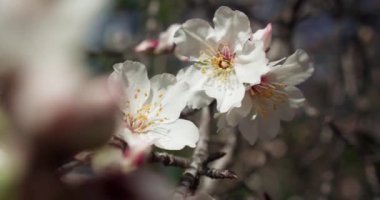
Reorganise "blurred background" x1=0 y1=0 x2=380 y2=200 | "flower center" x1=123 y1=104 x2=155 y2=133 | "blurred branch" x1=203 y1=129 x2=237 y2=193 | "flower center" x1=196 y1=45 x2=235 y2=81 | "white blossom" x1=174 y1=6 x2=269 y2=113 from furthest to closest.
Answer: "blurred background" x1=0 y1=0 x2=380 y2=200 < "blurred branch" x1=203 y1=129 x2=237 y2=193 < "flower center" x1=196 y1=45 x2=235 y2=81 < "white blossom" x1=174 y1=6 x2=269 y2=113 < "flower center" x1=123 y1=104 x2=155 y2=133

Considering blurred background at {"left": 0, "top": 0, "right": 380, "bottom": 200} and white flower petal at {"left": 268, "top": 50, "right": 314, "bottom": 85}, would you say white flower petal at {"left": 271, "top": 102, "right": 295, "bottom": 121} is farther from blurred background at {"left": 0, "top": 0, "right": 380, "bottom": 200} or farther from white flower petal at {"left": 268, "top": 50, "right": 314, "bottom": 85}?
blurred background at {"left": 0, "top": 0, "right": 380, "bottom": 200}

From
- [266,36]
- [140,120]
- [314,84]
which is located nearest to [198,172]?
[140,120]

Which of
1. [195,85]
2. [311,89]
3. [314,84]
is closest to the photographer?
[195,85]

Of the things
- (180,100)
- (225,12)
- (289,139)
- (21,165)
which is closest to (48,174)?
(21,165)

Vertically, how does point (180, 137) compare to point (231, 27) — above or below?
below

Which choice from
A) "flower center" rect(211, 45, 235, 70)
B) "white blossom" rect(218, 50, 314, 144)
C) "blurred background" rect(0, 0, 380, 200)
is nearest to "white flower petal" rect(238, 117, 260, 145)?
"white blossom" rect(218, 50, 314, 144)

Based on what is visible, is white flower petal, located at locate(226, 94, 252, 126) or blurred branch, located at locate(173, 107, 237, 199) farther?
white flower petal, located at locate(226, 94, 252, 126)

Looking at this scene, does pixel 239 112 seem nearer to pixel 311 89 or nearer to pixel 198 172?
pixel 198 172

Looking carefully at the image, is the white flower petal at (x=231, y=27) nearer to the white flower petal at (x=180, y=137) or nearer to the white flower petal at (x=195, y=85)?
the white flower petal at (x=195, y=85)
